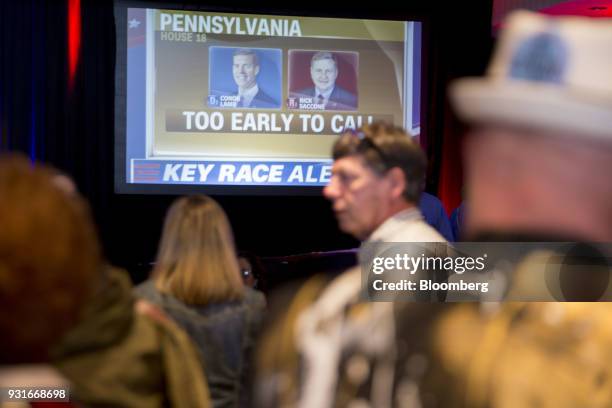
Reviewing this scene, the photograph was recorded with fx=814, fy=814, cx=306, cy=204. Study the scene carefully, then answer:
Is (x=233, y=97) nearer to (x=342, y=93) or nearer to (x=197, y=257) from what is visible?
(x=342, y=93)

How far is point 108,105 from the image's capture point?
5.92 m

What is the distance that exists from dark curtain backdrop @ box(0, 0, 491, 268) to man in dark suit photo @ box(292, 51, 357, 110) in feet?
1.13

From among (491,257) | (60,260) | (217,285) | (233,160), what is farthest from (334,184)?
(233,160)

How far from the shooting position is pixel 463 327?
0.54 meters

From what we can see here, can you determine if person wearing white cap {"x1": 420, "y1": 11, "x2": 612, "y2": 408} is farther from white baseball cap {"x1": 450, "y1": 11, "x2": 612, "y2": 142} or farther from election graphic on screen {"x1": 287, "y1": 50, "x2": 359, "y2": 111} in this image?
election graphic on screen {"x1": 287, "y1": 50, "x2": 359, "y2": 111}

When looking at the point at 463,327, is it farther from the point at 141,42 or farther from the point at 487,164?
the point at 141,42

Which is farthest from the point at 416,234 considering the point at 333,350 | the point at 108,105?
the point at 108,105

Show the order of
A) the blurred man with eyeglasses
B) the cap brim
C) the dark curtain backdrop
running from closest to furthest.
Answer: the cap brim, the blurred man with eyeglasses, the dark curtain backdrop

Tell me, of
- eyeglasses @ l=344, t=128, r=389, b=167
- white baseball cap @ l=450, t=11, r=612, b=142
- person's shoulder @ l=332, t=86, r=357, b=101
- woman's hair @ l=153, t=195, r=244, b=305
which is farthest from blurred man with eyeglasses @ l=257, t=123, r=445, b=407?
person's shoulder @ l=332, t=86, r=357, b=101

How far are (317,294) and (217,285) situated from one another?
5.39 ft

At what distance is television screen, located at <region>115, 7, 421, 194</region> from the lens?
5.83 meters

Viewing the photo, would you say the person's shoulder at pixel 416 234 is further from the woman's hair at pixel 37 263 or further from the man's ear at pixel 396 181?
the woman's hair at pixel 37 263

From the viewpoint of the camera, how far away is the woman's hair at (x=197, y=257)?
2.31m

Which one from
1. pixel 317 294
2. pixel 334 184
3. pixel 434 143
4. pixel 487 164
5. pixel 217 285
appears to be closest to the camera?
pixel 487 164
